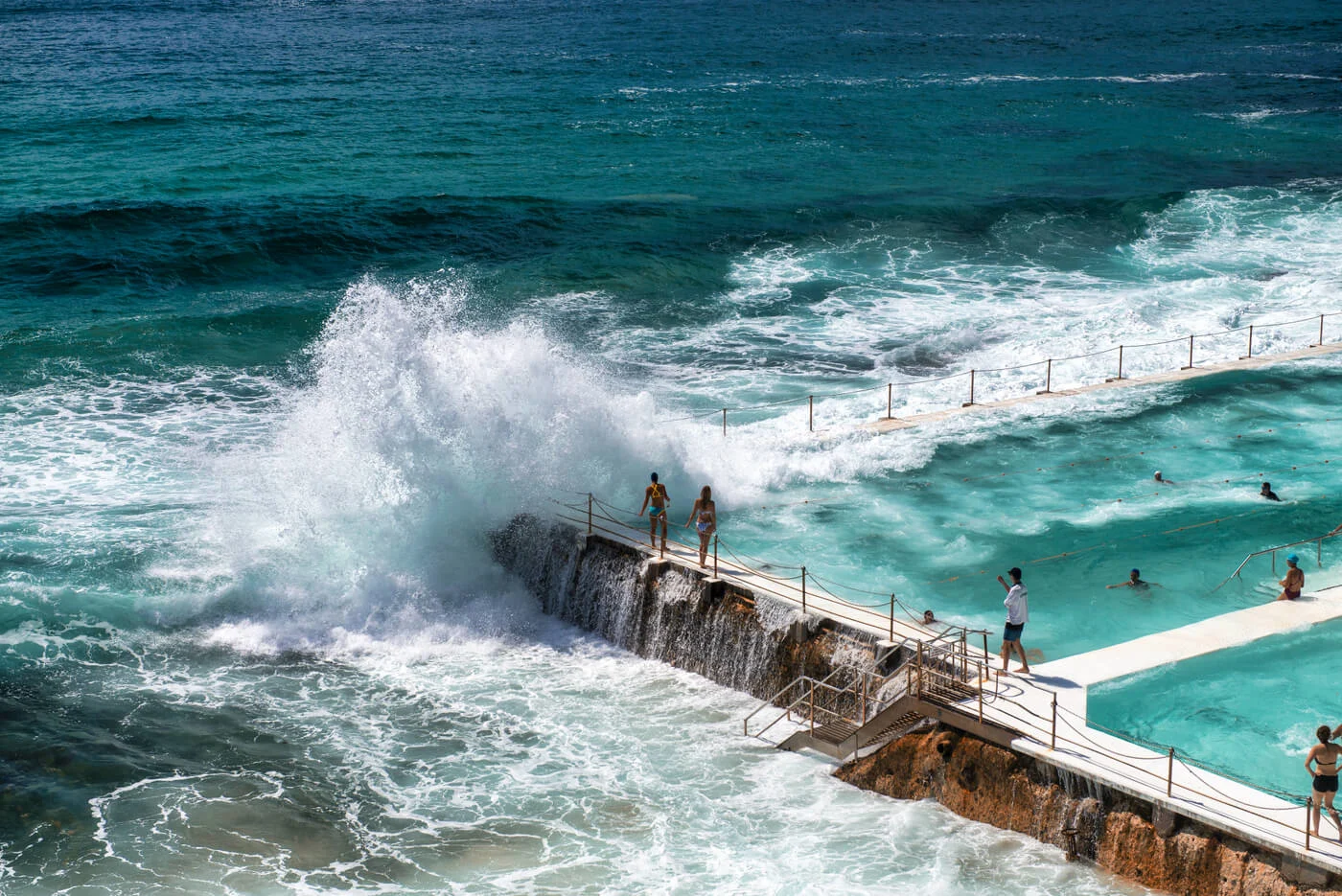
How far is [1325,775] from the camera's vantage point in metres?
11.2

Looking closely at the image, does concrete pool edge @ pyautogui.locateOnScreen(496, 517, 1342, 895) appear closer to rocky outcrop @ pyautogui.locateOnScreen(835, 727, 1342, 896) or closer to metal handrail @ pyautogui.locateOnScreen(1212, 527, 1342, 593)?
rocky outcrop @ pyautogui.locateOnScreen(835, 727, 1342, 896)

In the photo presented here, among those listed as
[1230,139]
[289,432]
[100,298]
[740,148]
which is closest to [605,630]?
[289,432]

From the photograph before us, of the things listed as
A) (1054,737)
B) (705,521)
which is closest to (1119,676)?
(1054,737)

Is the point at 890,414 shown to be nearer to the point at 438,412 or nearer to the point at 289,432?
the point at 438,412

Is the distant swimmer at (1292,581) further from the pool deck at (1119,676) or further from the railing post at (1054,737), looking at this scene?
the railing post at (1054,737)

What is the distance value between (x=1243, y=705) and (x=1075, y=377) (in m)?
12.6

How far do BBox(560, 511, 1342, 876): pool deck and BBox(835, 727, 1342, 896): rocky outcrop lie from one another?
12 centimetres

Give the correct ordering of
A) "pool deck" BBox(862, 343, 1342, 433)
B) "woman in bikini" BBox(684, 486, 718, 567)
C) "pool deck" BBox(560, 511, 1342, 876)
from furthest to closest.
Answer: "pool deck" BBox(862, 343, 1342, 433) → "woman in bikini" BBox(684, 486, 718, 567) → "pool deck" BBox(560, 511, 1342, 876)

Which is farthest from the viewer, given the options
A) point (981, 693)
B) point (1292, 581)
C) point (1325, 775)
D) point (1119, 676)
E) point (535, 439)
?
point (535, 439)

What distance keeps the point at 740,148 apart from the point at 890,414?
2794 centimetres

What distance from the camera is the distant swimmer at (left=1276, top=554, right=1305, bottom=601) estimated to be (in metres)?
15.6

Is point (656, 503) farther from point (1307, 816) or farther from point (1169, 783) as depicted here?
point (1307, 816)

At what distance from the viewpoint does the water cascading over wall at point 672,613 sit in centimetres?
1522

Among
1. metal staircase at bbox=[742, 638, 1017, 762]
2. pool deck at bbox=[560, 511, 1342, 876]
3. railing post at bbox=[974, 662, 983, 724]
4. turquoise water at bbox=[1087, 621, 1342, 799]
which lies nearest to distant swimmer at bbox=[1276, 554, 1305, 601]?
pool deck at bbox=[560, 511, 1342, 876]
